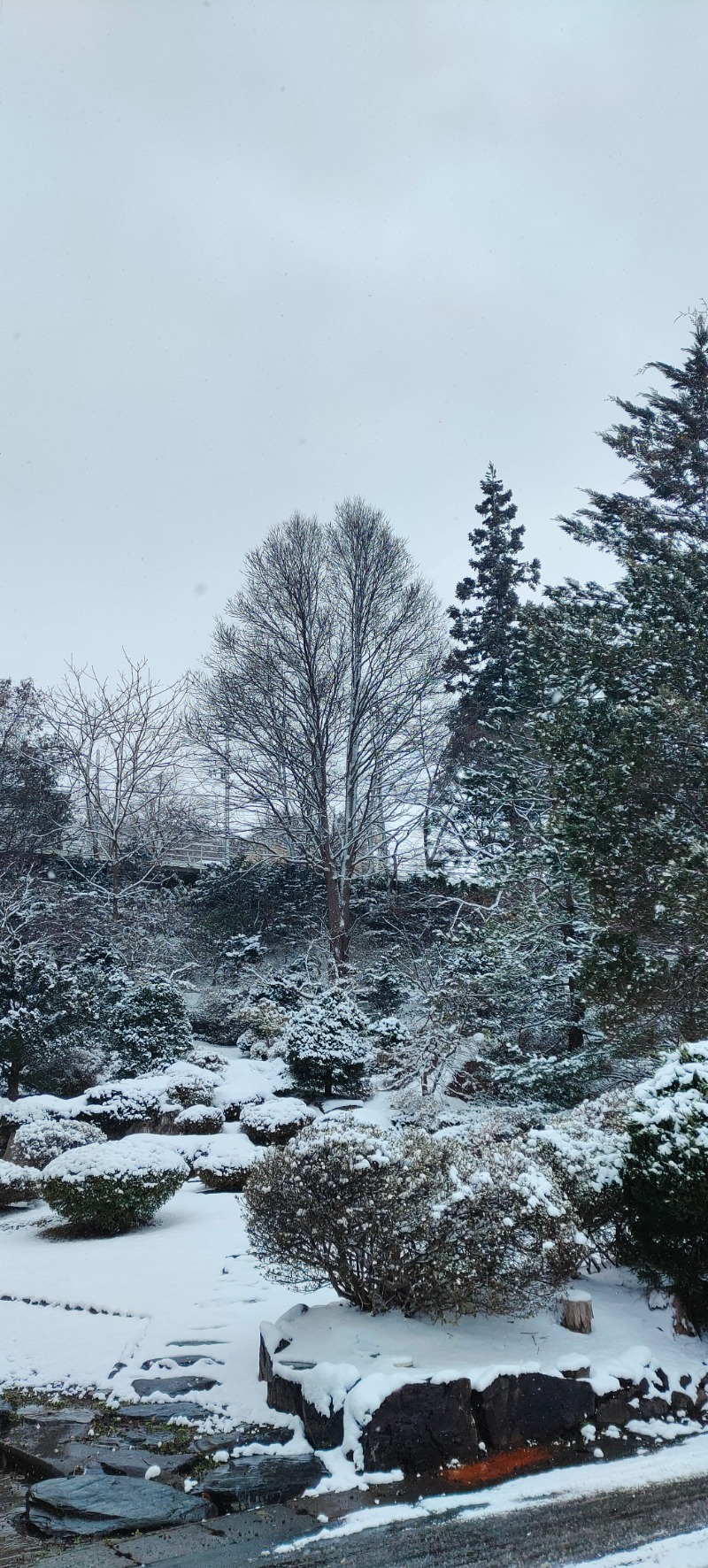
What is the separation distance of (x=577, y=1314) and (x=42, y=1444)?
2.96 meters

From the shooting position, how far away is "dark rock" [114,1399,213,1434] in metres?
4.54

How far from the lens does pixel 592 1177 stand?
5.56 metres

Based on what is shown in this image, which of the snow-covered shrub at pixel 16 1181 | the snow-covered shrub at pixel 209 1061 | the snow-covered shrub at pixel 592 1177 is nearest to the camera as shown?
the snow-covered shrub at pixel 592 1177

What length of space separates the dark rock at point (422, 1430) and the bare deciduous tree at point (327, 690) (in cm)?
1550

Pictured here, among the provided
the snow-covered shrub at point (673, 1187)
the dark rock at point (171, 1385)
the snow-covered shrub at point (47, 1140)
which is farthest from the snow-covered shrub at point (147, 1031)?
the snow-covered shrub at point (673, 1187)

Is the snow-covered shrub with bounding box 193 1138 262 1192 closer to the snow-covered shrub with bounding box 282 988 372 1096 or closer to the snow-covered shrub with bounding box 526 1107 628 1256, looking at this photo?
the snow-covered shrub with bounding box 282 988 372 1096

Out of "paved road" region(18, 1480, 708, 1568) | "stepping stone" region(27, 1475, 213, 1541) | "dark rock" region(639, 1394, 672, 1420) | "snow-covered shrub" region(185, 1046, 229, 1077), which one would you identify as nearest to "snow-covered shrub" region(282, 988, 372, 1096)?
"snow-covered shrub" region(185, 1046, 229, 1077)

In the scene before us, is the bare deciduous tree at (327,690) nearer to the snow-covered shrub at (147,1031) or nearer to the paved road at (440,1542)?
the snow-covered shrub at (147,1031)

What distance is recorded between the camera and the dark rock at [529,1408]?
4.09 metres

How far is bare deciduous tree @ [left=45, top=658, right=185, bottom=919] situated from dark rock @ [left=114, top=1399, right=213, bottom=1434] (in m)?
18.2

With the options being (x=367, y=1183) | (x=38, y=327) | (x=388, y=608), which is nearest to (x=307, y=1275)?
(x=367, y=1183)

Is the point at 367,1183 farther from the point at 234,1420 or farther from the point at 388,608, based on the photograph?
the point at 388,608

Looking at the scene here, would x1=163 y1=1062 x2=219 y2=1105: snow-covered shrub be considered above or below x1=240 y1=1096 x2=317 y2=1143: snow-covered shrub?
above

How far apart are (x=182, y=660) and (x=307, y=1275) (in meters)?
20.2
